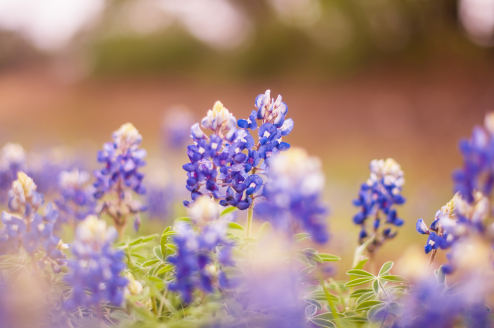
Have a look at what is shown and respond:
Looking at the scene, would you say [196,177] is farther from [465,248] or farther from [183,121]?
[183,121]

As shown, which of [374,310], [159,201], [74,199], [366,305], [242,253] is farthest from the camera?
[159,201]

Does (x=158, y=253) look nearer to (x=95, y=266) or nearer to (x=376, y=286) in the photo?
(x=95, y=266)

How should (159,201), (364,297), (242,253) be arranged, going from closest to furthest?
(242,253)
(364,297)
(159,201)

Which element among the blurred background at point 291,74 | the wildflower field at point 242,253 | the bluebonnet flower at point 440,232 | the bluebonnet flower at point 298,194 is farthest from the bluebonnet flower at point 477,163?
the blurred background at point 291,74

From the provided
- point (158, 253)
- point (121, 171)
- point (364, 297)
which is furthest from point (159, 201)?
point (364, 297)

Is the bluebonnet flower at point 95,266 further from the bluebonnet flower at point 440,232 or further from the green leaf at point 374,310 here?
the bluebonnet flower at point 440,232

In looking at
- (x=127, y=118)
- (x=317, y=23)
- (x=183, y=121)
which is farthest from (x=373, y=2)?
(x=127, y=118)

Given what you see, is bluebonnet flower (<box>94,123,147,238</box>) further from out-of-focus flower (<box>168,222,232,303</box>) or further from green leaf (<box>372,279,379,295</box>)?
green leaf (<box>372,279,379,295</box>)
